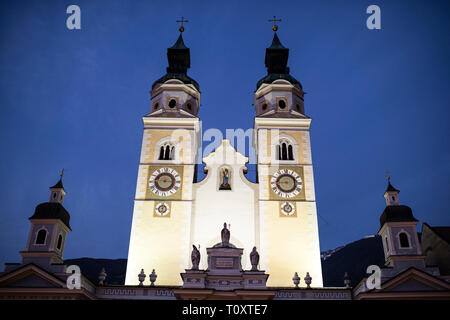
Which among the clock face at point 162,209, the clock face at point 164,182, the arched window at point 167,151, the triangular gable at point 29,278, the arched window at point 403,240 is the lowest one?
the triangular gable at point 29,278

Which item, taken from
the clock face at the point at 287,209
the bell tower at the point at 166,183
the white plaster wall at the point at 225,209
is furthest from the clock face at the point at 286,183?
the bell tower at the point at 166,183

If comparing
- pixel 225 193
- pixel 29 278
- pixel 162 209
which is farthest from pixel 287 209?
pixel 29 278

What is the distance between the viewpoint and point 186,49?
3484cm

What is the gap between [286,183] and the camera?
27.0 metres

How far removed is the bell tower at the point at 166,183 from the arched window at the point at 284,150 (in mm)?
5876

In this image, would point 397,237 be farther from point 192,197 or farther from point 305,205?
point 192,197

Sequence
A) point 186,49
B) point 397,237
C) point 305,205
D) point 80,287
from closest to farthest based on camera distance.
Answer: point 80,287 → point 397,237 → point 305,205 → point 186,49

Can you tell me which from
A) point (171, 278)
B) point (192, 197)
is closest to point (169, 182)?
point (192, 197)

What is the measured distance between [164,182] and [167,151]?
107 inches

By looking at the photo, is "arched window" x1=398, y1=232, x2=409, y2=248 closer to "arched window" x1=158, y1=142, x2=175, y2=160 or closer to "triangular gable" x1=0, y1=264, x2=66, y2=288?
"arched window" x1=158, y1=142, x2=175, y2=160

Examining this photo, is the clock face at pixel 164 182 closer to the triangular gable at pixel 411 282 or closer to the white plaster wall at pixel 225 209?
the white plaster wall at pixel 225 209

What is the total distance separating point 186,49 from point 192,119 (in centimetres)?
855

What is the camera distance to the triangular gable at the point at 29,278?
66.9 feet

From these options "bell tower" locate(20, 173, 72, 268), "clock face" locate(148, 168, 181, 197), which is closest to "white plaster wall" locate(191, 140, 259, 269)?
"clock face" locate(148, 168, 181, 197)
